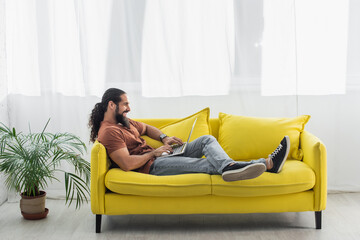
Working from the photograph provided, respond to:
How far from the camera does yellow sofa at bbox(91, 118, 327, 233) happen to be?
2959 millimetres

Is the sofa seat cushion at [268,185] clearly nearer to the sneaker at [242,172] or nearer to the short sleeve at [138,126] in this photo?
the sneaker at [242,172]

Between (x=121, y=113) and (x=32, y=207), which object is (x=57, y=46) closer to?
(x=121, y=113)

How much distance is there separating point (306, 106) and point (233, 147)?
1.01m

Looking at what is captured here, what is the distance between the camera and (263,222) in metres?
3.24

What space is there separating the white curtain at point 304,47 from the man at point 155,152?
3.77 feet

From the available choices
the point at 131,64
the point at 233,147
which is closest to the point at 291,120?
the point at 233,147

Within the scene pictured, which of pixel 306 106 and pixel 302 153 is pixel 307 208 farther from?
pixel 306 106

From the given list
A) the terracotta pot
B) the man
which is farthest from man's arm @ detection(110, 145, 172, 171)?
the terracotta pot

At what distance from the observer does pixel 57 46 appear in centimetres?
398

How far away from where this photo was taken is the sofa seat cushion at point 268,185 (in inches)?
116

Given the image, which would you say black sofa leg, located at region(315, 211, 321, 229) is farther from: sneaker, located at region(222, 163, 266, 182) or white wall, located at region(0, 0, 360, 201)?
white wall, located at region(0, 0, 360, 201)

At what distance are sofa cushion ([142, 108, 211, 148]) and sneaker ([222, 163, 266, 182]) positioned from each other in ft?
2.23

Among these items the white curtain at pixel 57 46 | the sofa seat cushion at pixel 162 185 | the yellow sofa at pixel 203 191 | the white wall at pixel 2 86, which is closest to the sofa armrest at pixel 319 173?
the yellow sofa at pixel 203 191

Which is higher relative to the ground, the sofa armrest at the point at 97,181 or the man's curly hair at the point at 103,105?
the man's curly hair at the point at 103,105
